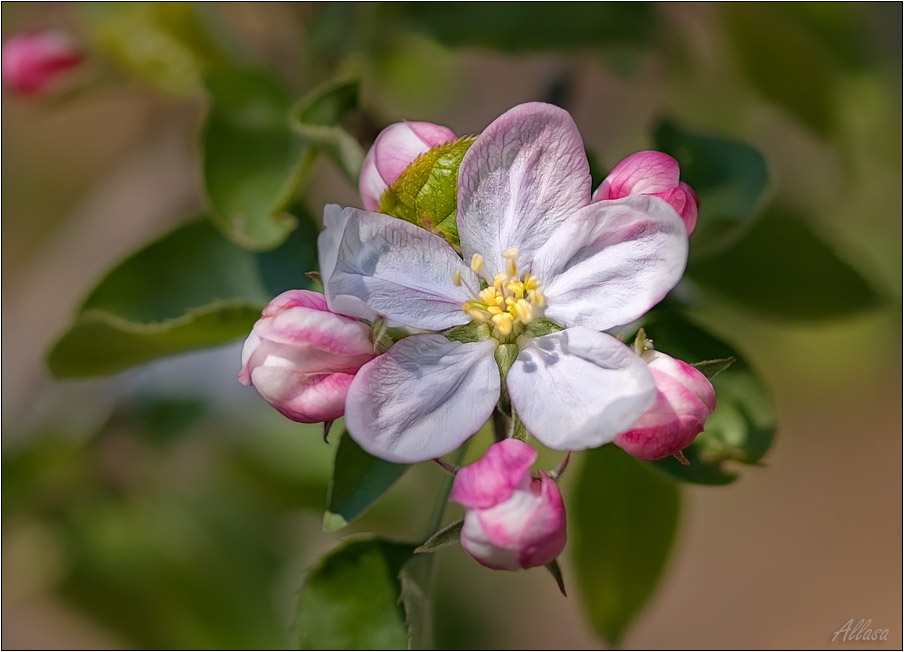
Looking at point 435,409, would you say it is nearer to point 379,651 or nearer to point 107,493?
point 379,651

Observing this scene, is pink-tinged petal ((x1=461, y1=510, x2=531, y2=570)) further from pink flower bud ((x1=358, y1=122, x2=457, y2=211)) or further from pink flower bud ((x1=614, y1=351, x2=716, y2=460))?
pink flower bud ((x1=358, y1=122, x2=457, y2=211))

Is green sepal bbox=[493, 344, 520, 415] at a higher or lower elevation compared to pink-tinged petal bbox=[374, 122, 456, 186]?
lower

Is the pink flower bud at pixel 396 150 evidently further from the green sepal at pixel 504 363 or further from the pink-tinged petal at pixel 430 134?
the green sepal at pixel 504 363

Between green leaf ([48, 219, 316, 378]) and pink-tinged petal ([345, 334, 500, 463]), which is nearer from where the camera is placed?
pink-tinged petal ([345, 334, 500, 463])

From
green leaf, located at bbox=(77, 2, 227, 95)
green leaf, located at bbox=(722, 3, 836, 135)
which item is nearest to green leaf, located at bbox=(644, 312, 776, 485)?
green leaf, located at bbox=(722, 3, 836, 135)

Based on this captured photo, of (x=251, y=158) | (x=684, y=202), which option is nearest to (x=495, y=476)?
(x=684, y=202)

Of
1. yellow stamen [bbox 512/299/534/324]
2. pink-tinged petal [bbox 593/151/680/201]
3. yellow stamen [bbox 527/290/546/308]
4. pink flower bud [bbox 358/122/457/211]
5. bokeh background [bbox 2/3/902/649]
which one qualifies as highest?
pink-tinged petal [bbox 593/151/680/201]

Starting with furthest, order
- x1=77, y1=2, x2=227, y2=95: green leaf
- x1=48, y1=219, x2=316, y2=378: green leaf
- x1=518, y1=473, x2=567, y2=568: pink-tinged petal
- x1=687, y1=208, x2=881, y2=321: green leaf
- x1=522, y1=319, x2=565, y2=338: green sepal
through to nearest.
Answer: x1=77, y1=2, x2=227, y2=95: green leaf
x1=687, y1=208, x2=881, y2=321: green leaf
x1=48, y1=219, x2=316, y2=378: green leaf
x1=522, y1=319, x2=565, y2=338: green sepal
x1=518, y1=473, x2=567, y2=568: pink-tinged petal
